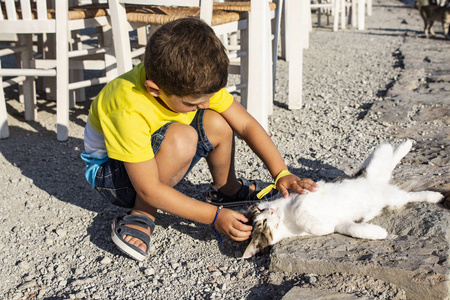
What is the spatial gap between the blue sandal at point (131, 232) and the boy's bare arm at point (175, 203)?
0.19 m

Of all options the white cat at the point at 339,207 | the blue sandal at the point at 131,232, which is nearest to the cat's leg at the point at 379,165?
the white cat at the point at 339,207

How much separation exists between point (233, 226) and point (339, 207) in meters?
0.45

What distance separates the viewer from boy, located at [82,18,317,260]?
1.53 metres

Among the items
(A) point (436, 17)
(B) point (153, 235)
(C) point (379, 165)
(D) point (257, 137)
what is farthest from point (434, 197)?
(A) point (436, 17)

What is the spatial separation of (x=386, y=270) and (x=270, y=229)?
0.43 meters

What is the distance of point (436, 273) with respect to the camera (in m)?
1.49

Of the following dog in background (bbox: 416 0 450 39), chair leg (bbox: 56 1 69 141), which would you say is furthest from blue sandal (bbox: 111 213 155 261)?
dog in background (bbox: 416 0 450 39)

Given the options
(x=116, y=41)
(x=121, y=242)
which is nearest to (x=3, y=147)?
(x=116, y=41)

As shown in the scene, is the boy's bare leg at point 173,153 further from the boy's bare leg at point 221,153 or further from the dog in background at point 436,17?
the dog in background at point 436,17

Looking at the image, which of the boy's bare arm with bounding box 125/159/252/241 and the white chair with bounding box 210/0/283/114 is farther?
the white chair with bounding box 210/0/283/114

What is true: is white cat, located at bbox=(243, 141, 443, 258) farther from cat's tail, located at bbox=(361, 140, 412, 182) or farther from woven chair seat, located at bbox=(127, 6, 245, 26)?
woven chair seat, located at bbox=(127, 6, 245, 26)

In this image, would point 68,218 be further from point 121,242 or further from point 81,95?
point 81,95

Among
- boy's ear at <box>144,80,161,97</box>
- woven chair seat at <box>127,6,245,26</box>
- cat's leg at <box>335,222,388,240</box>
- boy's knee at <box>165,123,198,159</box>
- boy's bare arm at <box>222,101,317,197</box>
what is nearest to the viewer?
boy's ear at <box>144,80,161,97</box>

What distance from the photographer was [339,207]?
1853 mm
